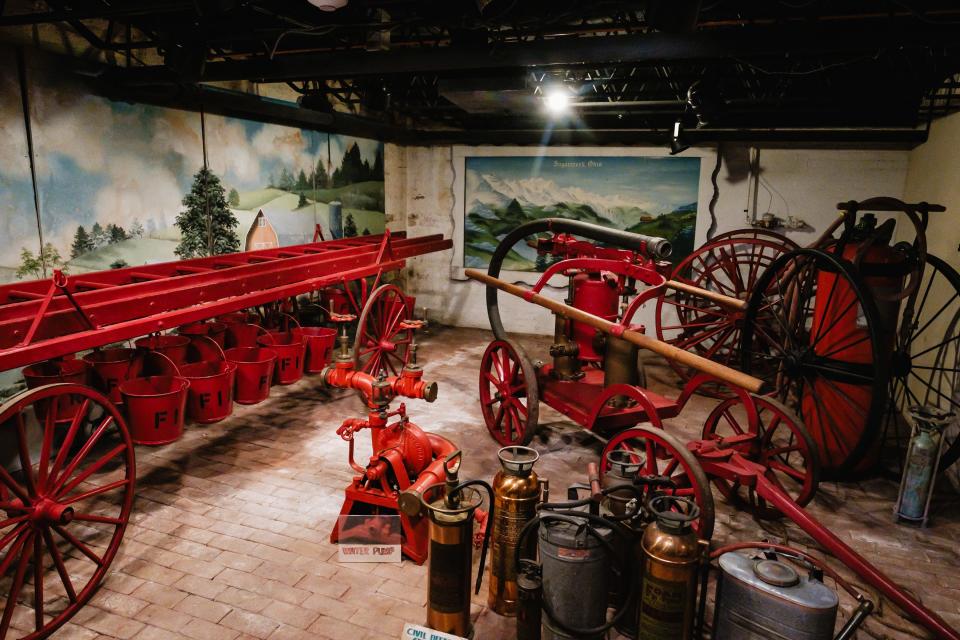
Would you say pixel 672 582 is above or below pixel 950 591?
above

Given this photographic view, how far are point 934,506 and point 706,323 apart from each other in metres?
3.33

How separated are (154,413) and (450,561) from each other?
3230mm

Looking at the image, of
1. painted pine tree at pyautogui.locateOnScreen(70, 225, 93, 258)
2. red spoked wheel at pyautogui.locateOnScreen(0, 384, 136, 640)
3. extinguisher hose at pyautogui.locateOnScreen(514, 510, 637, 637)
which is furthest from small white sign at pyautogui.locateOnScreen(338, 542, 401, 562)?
painted pine tree at pyautogui.locateOnScreen(70, 225, 93, 258)

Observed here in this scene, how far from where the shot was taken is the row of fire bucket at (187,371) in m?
4.92

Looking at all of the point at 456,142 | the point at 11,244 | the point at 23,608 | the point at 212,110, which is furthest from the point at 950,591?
the point at 456,142

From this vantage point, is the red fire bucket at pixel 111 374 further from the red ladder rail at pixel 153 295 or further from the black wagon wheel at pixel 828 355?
the black wagon wheel at pixel 828 355

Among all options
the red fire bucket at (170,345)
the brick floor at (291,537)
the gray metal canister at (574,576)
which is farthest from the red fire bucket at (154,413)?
the gray metal canister at (574,576)

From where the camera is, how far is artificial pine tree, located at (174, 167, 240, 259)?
6.71 m

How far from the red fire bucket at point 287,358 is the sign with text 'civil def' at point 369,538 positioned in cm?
333

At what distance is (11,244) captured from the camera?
5070 mm

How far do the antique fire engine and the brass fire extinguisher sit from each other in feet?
1.63

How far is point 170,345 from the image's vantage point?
19.1ft

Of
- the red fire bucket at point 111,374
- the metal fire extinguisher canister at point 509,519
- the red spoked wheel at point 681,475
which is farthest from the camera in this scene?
the red fire bucket at point 111,374

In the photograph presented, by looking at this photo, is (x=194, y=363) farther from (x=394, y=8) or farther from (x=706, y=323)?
(x=706, y=323)
